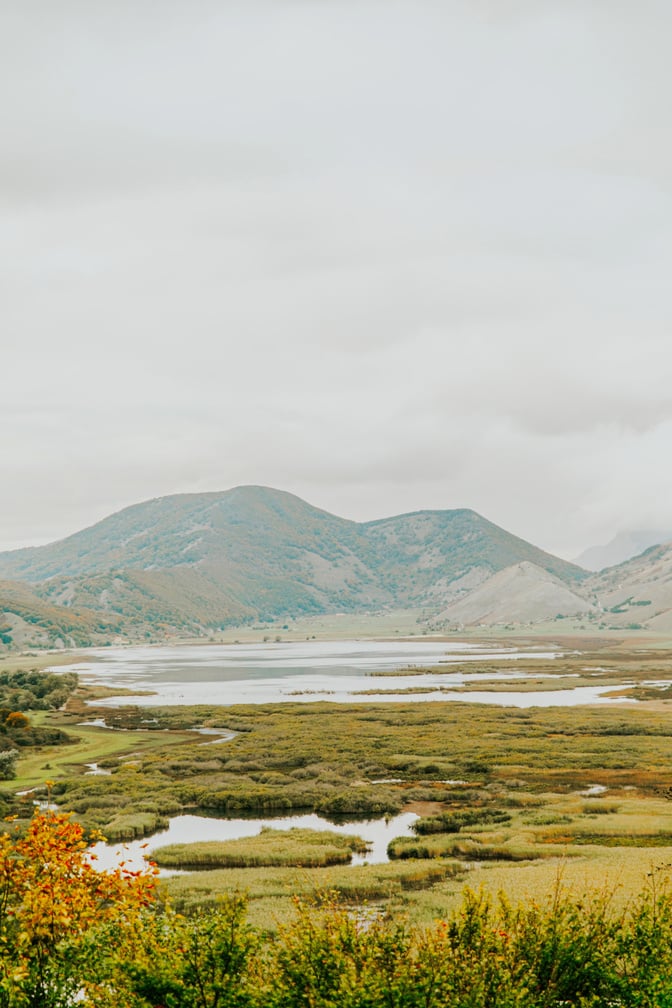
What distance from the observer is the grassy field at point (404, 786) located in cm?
4097

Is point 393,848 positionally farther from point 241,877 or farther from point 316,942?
point 316,942

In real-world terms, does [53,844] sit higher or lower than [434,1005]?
higher

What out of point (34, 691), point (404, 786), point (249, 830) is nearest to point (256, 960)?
point (249, 830)

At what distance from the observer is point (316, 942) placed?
19.2 metres

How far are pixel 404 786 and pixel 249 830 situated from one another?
17.0 m

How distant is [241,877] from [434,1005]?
27.0 m

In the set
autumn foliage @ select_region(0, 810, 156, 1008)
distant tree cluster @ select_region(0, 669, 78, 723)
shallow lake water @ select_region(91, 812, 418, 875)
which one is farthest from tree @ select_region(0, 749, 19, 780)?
autumn foliage @ select_region(0, 810, 156, 1008)

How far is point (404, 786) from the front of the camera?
68625mm

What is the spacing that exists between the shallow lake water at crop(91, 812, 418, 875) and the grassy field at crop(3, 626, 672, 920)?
1.48m

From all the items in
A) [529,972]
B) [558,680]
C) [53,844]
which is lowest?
[558,680]

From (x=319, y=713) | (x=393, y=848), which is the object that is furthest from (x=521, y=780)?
(x=319, y=713)

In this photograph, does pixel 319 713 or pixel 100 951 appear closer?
pixel 100 951

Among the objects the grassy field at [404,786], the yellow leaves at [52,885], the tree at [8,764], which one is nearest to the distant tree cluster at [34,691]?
the grassy field at [404,786]

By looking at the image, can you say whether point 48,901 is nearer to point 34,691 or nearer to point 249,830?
point 249,830
